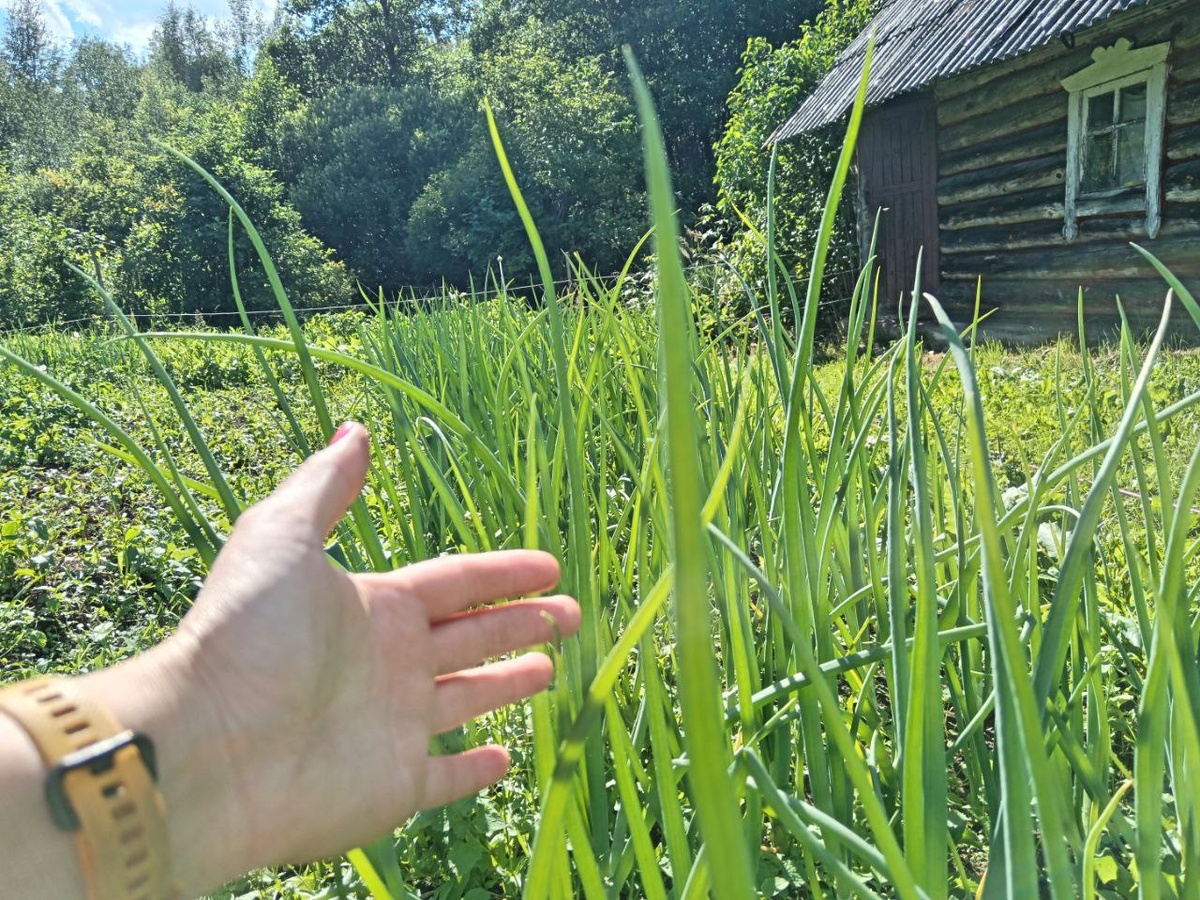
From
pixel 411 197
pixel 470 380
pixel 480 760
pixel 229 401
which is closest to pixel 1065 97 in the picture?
pixel 470 380

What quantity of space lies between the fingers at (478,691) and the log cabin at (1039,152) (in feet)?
17.3

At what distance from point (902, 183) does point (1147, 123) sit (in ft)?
7.79

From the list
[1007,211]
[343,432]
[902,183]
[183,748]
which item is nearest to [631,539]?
[343,432]

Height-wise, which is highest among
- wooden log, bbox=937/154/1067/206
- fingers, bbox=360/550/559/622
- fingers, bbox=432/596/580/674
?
wooden log, bbox=937/154/1067/206

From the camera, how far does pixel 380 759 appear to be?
0.68 m

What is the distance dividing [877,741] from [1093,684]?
8.3 inches

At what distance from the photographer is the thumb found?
0.64m

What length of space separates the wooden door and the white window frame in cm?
139

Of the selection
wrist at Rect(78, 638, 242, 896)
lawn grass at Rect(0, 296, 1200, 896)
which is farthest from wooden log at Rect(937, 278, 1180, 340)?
wrist at Rect(78, 638, 242, 896)

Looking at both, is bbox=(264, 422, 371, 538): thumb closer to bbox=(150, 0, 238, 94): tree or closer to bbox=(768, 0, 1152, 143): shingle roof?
bbox=(768, 0, 1152, 143): shingle roof

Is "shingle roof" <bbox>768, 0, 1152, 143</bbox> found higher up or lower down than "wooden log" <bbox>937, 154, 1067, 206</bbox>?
higher up

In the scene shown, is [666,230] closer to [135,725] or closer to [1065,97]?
[135,725]

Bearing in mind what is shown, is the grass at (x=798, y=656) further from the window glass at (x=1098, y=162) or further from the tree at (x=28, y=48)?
the tree at (x=28, y=48)

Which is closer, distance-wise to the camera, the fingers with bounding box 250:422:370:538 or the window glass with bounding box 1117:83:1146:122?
the fingers with bounding box 250:422:370:538
